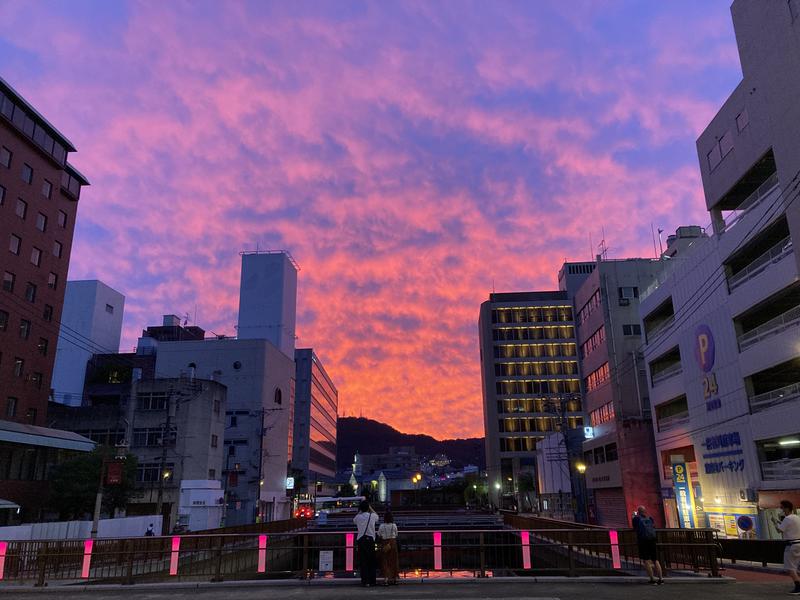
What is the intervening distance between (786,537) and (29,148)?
62134mm

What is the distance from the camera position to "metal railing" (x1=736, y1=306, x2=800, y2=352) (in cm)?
2711

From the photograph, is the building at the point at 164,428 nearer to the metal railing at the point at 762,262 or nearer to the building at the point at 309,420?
the metal railing at the point at 762,262

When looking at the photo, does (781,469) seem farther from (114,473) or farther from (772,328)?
(114,473)

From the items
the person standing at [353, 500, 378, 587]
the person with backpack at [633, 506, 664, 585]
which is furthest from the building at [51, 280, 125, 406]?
the person with backpack at [633, 506, 664, 585]

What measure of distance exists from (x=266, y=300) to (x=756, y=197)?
9247cm

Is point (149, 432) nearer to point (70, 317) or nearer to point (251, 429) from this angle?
point (251, 429)

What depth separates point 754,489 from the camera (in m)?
28.6

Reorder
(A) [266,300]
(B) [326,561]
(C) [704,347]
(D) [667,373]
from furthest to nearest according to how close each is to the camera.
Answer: (A) [266,300]
(D) [667,373]
(C) [704,347]
(B) [326,561]

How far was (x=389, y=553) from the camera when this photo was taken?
1570cm

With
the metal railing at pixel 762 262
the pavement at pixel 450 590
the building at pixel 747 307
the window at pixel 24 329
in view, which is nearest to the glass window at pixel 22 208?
the window at pixel 24 329

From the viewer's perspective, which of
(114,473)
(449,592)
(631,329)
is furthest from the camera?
(631,329)

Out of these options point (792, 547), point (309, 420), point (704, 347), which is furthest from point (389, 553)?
point (309, 420)

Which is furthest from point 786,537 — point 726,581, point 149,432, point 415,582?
point 149,432

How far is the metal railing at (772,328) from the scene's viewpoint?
2711 cm
